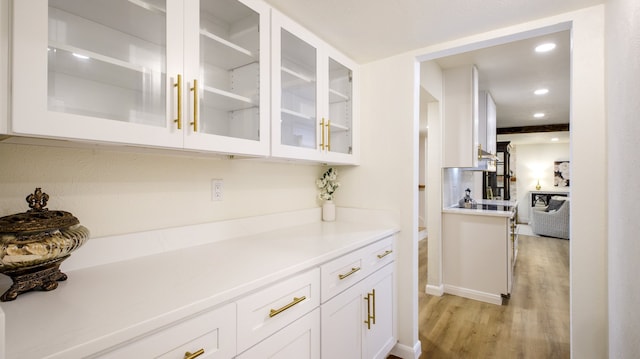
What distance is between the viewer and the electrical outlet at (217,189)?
154 centimetres

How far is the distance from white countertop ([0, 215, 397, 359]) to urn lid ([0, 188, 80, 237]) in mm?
190

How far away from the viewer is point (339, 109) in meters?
2.05

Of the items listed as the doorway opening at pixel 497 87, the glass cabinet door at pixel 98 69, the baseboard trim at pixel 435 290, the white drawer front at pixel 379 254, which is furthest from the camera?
the baseboard trim at pixel 435 290

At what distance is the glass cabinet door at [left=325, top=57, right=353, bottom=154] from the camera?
1942 millimetres

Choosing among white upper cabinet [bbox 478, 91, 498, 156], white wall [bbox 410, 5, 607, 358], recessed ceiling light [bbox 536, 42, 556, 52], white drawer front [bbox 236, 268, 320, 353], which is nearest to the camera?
white drawer front [bbox 236, 268, 320, 353]

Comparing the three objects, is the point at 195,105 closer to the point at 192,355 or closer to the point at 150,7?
the point at 150,7

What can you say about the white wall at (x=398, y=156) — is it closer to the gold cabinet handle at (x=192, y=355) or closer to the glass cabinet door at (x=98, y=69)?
the glass cabinet door at (x=98, y=69)

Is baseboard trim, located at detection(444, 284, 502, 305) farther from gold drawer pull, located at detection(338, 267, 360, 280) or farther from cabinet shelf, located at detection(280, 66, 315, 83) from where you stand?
cabinet shelf, located at detection(280, 66, 315, 83)

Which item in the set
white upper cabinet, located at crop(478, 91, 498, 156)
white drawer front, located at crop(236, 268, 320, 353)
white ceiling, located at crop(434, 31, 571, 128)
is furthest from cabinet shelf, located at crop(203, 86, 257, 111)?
white upper cabinet, located at crop(478, 91, 498, 156)

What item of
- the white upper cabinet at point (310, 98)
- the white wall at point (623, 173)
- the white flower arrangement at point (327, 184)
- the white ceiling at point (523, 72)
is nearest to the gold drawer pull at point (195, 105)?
the white upper cabinet at point (310, 98)

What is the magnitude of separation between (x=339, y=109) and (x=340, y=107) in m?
0.02

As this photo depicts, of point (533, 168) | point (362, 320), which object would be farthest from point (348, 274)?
point (533, 168)

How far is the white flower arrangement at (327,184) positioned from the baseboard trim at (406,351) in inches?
45.5

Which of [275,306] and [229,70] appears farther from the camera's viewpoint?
[229,70]
